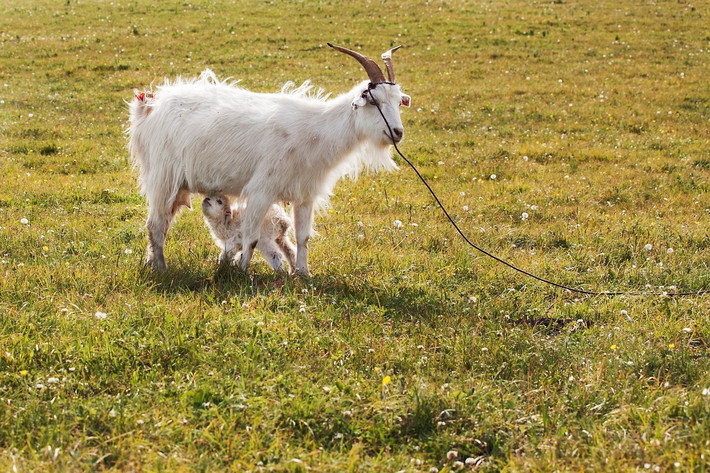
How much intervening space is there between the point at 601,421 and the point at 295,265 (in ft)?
12.5

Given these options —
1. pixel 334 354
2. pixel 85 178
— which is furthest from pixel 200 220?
pixel 334 354

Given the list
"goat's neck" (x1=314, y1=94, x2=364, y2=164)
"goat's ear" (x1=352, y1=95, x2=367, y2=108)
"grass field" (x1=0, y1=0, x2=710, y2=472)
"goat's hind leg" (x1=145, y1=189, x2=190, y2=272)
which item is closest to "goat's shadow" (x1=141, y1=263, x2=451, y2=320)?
Result: "grass field" (x1=0, y1=0, x2=710, y2=472)

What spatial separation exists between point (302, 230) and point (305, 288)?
3.59 ft

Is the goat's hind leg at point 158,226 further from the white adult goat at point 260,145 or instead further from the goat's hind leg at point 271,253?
the goat's hind leg at point 271,253

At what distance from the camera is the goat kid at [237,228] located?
7.26 meters

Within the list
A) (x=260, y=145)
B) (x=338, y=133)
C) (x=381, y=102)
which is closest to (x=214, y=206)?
(x=260, y=145)

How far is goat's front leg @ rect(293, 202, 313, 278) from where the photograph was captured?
725cm

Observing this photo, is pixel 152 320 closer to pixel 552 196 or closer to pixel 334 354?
pixel 334 354

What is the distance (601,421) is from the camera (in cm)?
427

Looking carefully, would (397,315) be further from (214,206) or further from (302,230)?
(214,206)

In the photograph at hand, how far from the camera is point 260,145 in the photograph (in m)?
6.98

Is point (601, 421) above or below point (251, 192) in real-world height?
below

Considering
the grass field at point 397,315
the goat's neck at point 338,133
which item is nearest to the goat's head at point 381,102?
the goat's neck at point 338,133

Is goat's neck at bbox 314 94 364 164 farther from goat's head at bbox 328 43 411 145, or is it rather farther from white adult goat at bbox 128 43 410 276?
goat's head at bbox 328 43 411 145
